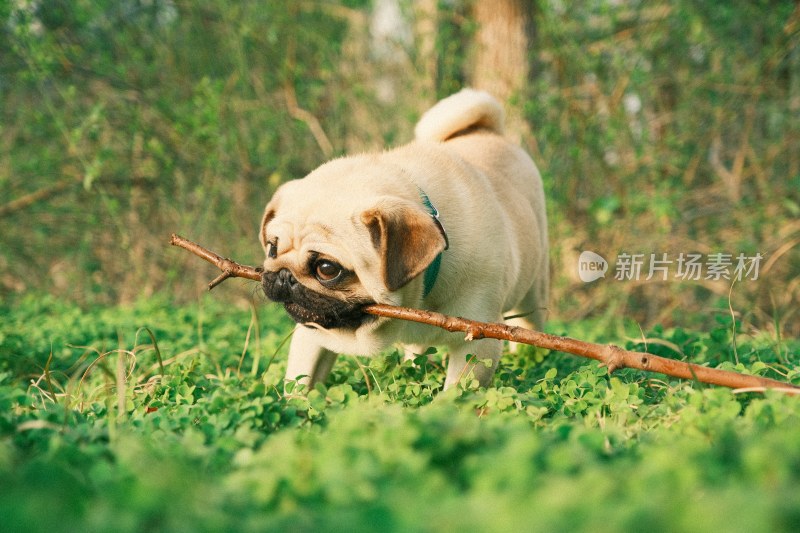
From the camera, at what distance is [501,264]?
125 inches

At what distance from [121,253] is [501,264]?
19.7ft

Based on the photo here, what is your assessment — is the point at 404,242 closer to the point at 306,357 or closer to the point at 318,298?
the point at 318,298

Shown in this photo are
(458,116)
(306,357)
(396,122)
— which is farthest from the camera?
(396,122)

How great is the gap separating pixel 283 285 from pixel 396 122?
5352 mm

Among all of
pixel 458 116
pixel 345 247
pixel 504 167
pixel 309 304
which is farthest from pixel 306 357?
pixel 458 116

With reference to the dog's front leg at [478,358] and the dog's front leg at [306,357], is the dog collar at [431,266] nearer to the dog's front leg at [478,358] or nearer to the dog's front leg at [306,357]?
the dog's front leg at [478,358]

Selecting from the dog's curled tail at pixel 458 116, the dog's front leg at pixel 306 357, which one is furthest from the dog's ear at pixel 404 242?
the dog's curled tail at pixel 458 116

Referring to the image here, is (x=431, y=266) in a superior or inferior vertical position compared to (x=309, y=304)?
superior

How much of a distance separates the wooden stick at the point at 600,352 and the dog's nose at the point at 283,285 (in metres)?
0.33

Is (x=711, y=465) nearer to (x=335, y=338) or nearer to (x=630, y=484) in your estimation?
(x=630, y=484)

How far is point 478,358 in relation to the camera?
2961mm

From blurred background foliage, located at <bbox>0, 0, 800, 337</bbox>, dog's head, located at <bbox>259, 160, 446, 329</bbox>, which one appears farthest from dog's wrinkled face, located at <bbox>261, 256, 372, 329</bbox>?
blurred background foliage, located at <bbox>0, 0, 800, 337</bbox>

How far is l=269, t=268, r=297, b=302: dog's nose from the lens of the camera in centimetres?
→ 290

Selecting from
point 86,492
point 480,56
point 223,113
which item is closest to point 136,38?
point 223,113
